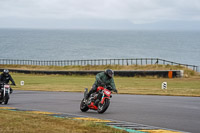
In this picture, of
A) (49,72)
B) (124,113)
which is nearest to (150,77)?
(49,72)

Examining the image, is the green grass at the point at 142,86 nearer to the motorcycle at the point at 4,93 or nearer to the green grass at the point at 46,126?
the motorcycle at the point at 4,93

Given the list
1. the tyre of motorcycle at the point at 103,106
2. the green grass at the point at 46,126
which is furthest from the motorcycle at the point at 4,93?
the green grass at the point at 46,126

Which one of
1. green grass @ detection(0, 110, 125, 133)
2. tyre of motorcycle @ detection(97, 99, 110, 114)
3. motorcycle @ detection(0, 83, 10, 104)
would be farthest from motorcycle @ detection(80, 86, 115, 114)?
motorcycle @ detection(0, 83, 10, 104)

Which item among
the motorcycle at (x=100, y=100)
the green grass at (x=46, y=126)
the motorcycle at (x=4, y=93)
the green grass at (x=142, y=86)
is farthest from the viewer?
the green grass at (x=142, y=86)

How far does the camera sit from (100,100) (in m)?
13.9

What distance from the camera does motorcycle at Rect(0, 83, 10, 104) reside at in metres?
17.9

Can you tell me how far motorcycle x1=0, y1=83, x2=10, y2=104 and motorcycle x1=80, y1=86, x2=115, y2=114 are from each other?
192 inches

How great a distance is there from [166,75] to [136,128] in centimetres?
3195

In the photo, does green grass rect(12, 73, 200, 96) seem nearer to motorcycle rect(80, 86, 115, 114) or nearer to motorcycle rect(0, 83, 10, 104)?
motorcycle rect(0, 83, 10, 104)

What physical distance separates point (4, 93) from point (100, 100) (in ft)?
19.1

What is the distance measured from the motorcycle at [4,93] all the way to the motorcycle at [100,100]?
4877 mm

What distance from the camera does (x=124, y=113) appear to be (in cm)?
1412

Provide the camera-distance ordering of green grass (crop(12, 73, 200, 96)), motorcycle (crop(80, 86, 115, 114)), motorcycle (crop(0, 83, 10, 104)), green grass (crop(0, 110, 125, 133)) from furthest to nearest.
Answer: green grass (crop(12, 73, 200, 96)) → motorcycle (crop(0, 83, 10, 104)) → motorcycle (crop(80, 86, 115, 114)) → green grass (crop(0, 110, 125, 133))

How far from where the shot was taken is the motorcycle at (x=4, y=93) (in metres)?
17.9
